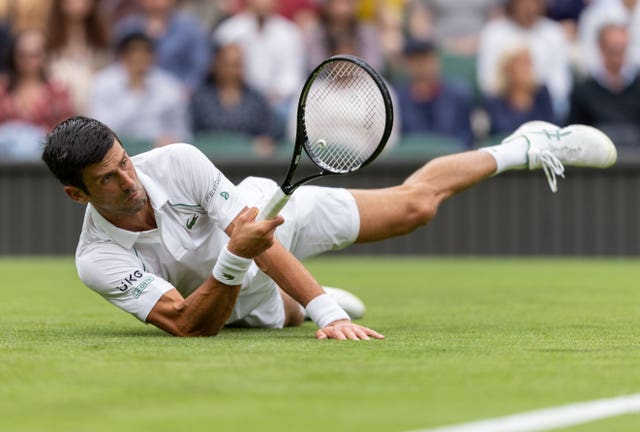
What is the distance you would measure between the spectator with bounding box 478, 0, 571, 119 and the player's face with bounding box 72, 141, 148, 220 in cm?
931

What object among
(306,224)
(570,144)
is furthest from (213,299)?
(570,144)

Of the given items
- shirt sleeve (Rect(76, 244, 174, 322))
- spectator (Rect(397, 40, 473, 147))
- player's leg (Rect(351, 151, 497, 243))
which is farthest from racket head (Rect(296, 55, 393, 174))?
spectator (Rect(397, 40, 473, 147))

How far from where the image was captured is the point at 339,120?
21.2ft

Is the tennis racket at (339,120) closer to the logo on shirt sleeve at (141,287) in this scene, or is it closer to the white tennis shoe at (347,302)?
the logo on shirt sleeve at (141,287)

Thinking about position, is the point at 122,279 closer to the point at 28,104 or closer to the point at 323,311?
the point at 323,311

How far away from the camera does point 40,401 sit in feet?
13.3

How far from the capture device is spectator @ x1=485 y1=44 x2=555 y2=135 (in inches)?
558

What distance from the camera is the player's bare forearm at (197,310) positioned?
5809 millimetres

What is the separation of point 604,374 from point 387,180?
31.3ft

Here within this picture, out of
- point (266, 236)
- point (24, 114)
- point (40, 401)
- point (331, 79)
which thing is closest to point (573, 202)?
point (24, 114)

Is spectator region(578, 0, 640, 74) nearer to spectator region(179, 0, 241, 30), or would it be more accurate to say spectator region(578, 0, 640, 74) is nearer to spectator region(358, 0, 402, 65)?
spectator region(358, 0, 402, 65)

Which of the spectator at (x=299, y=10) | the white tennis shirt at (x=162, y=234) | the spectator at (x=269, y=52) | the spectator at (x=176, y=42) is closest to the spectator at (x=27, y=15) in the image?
the spectator at (x=176, y=42)

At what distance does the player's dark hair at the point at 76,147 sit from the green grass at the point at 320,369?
0.73 meters

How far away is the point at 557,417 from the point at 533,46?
11528 millimetres
